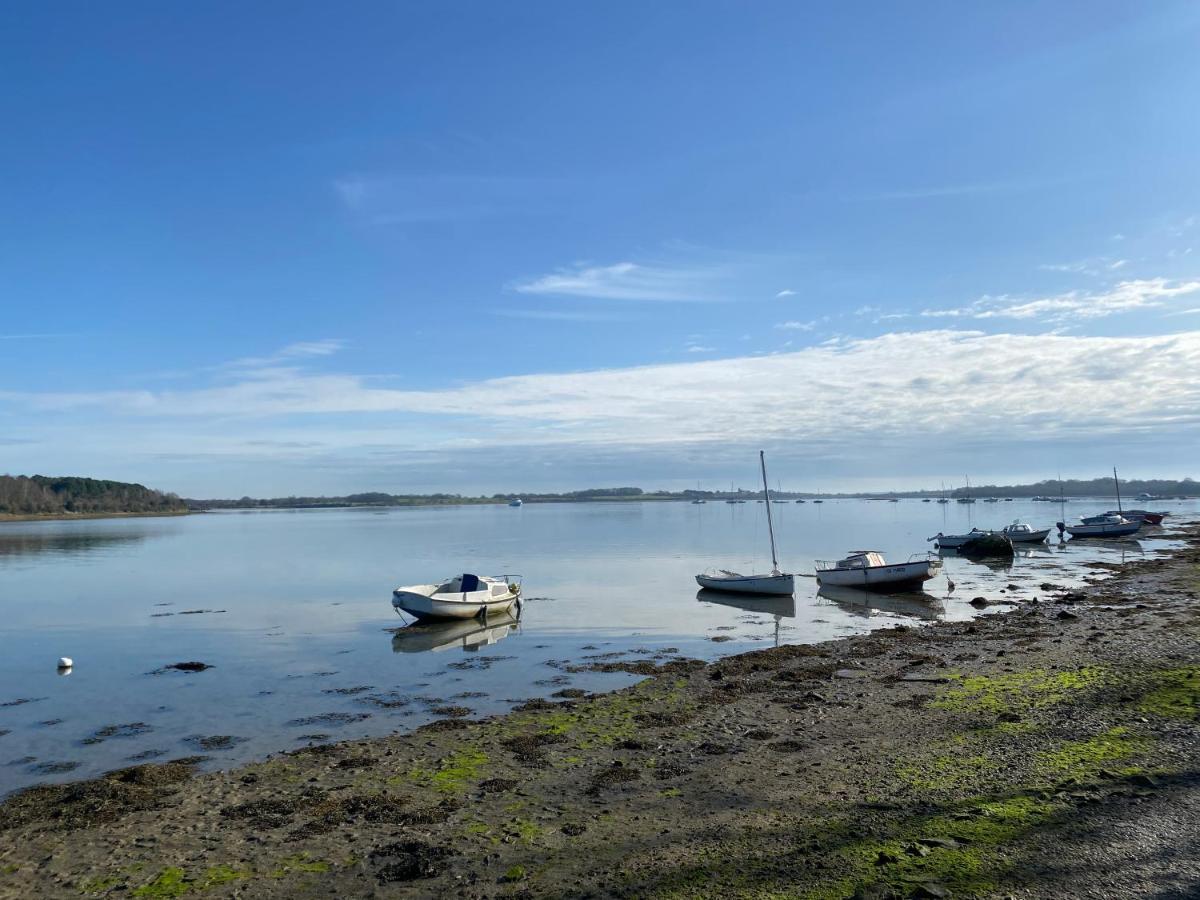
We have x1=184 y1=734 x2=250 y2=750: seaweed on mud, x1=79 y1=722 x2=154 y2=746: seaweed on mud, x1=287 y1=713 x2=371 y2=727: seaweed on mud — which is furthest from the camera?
x1=287 y1=713 x2=371 y2=727: seaweed on mud

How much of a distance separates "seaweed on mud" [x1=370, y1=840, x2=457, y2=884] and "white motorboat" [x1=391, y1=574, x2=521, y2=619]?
23733 mm

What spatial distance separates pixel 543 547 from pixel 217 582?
112ft

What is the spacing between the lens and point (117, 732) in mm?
17719

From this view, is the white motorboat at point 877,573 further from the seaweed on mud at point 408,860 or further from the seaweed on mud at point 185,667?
the seaweed on mud at point 408,860

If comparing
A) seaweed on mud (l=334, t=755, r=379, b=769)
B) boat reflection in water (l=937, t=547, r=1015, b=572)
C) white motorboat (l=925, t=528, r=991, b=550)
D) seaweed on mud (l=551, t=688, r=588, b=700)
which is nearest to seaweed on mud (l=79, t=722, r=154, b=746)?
seaweed on mud (l=334, t=755, r=379, b=769)

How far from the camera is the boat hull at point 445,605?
109 feet

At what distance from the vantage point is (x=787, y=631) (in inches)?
1193

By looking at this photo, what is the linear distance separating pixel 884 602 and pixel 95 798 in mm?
33961

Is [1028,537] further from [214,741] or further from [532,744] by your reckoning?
[214,741]

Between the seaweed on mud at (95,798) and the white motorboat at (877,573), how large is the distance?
114 ft

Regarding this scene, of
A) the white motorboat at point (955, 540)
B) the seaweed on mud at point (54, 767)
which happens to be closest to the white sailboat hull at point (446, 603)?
the seaweed on mud at point (54, 767)

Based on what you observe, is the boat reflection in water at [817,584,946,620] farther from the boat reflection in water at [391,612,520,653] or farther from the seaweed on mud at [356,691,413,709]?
the seaweed on mud at [356,691,413,709]

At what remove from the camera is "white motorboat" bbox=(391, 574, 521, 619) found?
3331 cm

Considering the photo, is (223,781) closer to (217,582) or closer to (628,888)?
(628,888)
